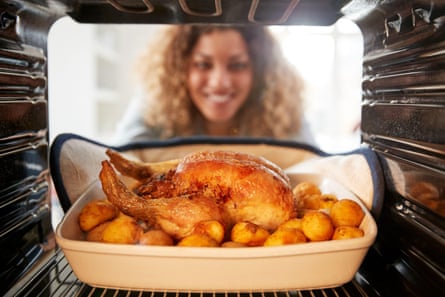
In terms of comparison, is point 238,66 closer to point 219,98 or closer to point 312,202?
point 219,98

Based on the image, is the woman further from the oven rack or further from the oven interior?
the oven rack

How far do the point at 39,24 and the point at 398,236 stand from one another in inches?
31.3

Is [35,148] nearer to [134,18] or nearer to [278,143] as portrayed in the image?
[134,18]

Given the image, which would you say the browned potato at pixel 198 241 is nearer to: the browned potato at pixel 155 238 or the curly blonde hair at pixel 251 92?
the browned potato at pixel 155 238

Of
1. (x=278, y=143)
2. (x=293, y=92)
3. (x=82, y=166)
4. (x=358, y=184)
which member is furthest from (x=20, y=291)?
(x=293, y=92)

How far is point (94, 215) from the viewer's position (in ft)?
2.32

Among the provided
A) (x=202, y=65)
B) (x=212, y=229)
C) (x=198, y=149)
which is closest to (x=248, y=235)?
(x=212, y=229)

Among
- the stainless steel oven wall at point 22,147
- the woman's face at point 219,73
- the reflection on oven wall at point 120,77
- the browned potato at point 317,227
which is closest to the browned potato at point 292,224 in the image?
the browned potato at point 317,227

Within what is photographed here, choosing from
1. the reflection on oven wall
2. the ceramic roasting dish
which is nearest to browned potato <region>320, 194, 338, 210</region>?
the ceramic roasting dish

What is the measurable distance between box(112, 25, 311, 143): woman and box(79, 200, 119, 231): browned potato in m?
1.58

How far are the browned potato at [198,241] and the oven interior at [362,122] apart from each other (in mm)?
107

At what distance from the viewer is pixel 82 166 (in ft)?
2.79

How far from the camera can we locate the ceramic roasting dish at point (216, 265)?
552mm

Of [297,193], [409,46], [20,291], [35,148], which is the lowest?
[20,291]
